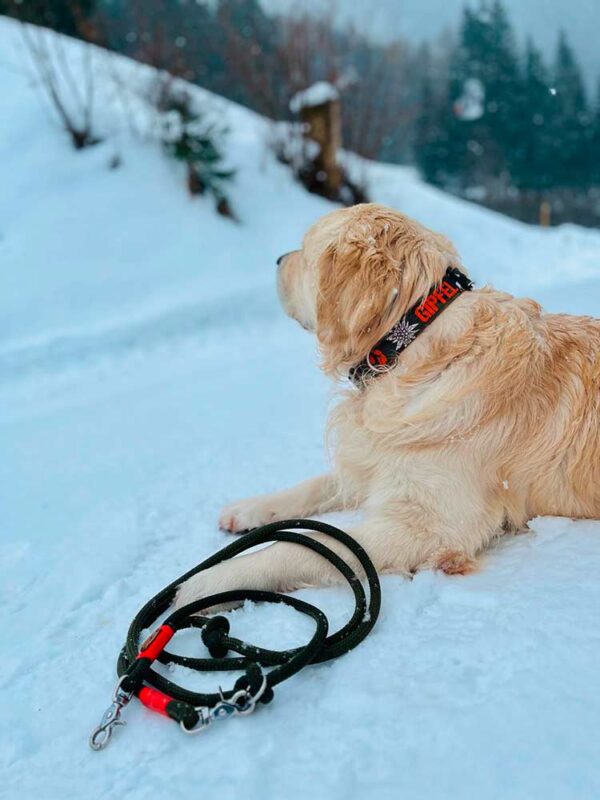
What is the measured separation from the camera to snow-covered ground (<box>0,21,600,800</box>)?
4.34ft

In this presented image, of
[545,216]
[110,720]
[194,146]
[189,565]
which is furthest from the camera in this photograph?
[545,216]

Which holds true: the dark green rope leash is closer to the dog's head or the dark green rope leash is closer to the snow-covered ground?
the snow-covered ground

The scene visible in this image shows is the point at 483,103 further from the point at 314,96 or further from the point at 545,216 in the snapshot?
the point at 314,96

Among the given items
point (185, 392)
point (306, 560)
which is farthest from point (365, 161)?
point (306, 560)

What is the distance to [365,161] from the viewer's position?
11.6 metres

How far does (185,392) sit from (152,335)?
1.95 metres

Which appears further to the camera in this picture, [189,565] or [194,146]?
[194,146]

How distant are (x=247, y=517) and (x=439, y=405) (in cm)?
98

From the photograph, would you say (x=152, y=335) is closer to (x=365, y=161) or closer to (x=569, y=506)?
(x=569, y=506)

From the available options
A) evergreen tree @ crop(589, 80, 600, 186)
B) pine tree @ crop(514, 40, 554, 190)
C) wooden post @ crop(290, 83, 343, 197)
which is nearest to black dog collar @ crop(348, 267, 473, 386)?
wooden post @ crop(290, 83, 343, 197)

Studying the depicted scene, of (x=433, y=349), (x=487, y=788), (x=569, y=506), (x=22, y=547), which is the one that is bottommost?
(x=22, y=547)

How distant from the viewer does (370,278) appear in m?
2.21

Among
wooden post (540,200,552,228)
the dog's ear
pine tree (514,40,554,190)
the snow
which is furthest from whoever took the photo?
pine tree (514,40,554,190)

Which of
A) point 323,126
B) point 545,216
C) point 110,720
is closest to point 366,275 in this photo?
point 110,720
